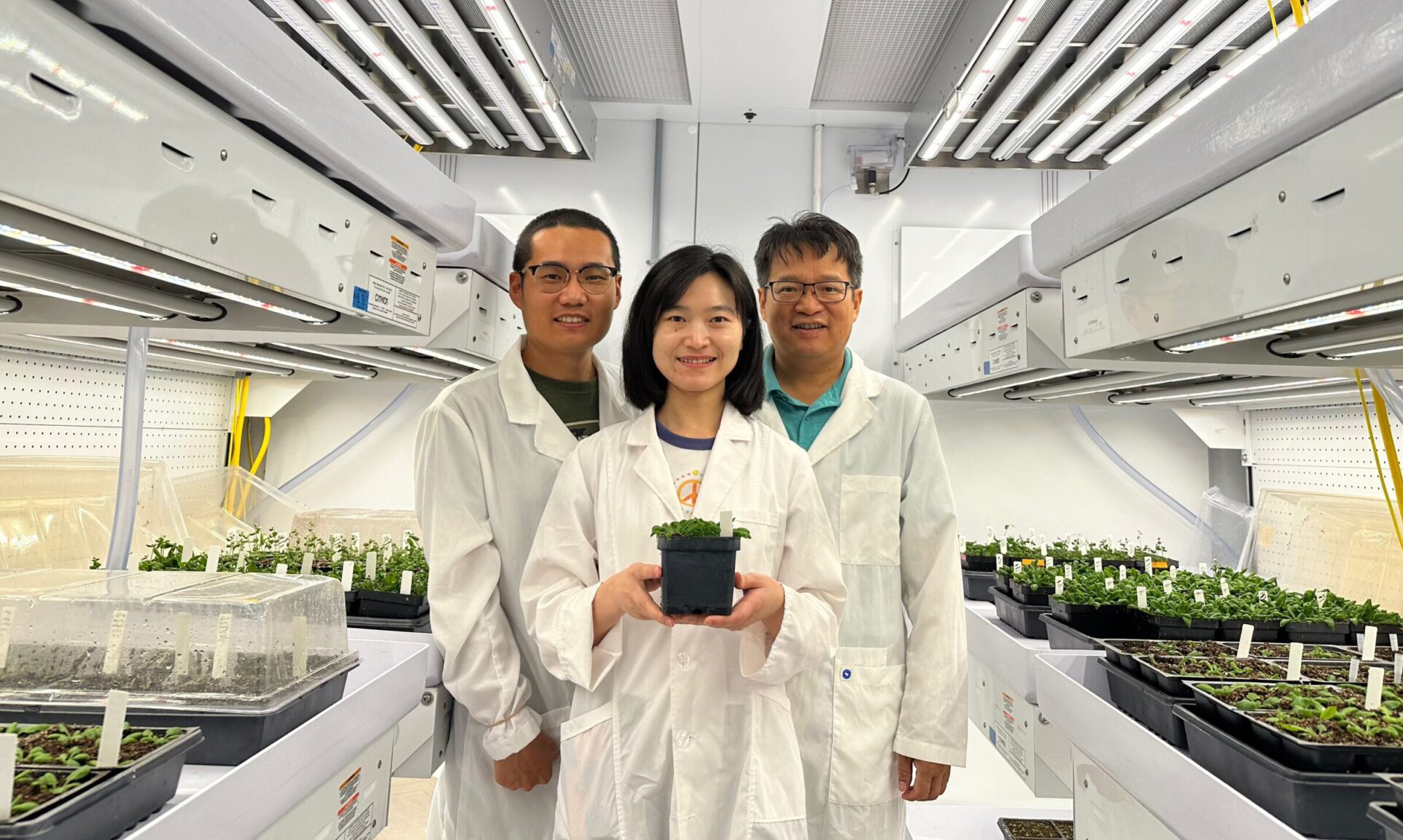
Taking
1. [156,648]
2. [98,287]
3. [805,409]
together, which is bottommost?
[156,648]

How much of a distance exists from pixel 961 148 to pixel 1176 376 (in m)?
1.24

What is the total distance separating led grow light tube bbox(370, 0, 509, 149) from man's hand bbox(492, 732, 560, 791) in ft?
6.58

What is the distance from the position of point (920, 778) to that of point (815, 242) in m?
1.06

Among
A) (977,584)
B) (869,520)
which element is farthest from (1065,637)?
(977,584)

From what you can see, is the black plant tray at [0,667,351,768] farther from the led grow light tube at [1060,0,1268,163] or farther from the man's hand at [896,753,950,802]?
the led grow light tube at [1060,0,1268,163]

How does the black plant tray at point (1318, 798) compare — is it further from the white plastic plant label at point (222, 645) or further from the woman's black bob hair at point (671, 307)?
the white plastic plant label at point (222, 645)

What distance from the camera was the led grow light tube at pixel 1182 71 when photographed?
2188 millimetres

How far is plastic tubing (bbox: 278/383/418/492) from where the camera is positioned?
3941 mm

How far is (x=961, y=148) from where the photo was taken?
318 cm

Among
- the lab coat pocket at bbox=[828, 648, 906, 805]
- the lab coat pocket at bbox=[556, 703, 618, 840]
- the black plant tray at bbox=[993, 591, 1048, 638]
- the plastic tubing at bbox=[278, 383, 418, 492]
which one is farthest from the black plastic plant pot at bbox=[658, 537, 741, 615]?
the plastic tubing at bbox=[278, 383, 418, 492]

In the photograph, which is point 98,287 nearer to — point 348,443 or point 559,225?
point 559,225

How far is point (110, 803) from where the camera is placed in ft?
3.07

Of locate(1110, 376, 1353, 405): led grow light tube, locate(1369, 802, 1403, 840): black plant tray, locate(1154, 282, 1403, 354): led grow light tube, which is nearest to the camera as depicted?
locate(1369, 802, 1403, 840): black plant tray

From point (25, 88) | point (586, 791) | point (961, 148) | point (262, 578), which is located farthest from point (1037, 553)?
point (25, 88)
